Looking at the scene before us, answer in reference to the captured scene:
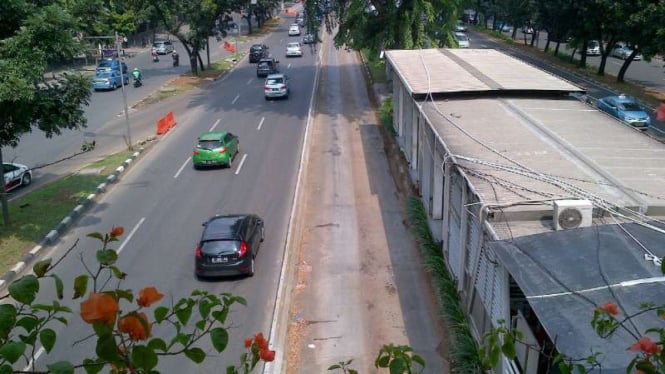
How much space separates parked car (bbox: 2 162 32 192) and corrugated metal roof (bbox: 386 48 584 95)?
1648cm

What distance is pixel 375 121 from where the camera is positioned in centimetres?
3512

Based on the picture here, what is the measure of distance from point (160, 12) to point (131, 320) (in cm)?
4932

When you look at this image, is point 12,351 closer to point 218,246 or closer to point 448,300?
point 448,300

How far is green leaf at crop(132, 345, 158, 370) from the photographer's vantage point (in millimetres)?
3432

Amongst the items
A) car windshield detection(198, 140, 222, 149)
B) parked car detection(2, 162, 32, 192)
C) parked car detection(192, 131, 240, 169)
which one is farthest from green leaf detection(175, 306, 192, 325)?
parked car detection(2, 162, 32, 192)

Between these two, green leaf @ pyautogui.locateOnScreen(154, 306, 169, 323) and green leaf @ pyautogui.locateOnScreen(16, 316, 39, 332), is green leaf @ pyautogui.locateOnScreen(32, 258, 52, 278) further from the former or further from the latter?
green leaf @ pyautogui.locateOnScreen(154, 306, 169, 323)

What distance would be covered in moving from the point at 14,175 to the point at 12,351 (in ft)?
86.9

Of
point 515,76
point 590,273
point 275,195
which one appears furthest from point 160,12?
point 590,273

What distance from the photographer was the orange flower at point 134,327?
3422 millimetres

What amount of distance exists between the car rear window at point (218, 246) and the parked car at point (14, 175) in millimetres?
13347

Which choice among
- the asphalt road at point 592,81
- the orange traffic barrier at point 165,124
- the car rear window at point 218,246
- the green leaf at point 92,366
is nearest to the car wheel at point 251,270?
the car rear window at point 218,246

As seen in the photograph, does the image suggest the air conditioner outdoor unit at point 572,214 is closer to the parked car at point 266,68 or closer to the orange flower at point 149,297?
the orange flower at point 149,297

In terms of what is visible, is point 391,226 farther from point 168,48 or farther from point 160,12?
point 168,48

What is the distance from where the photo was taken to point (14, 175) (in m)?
27.0
